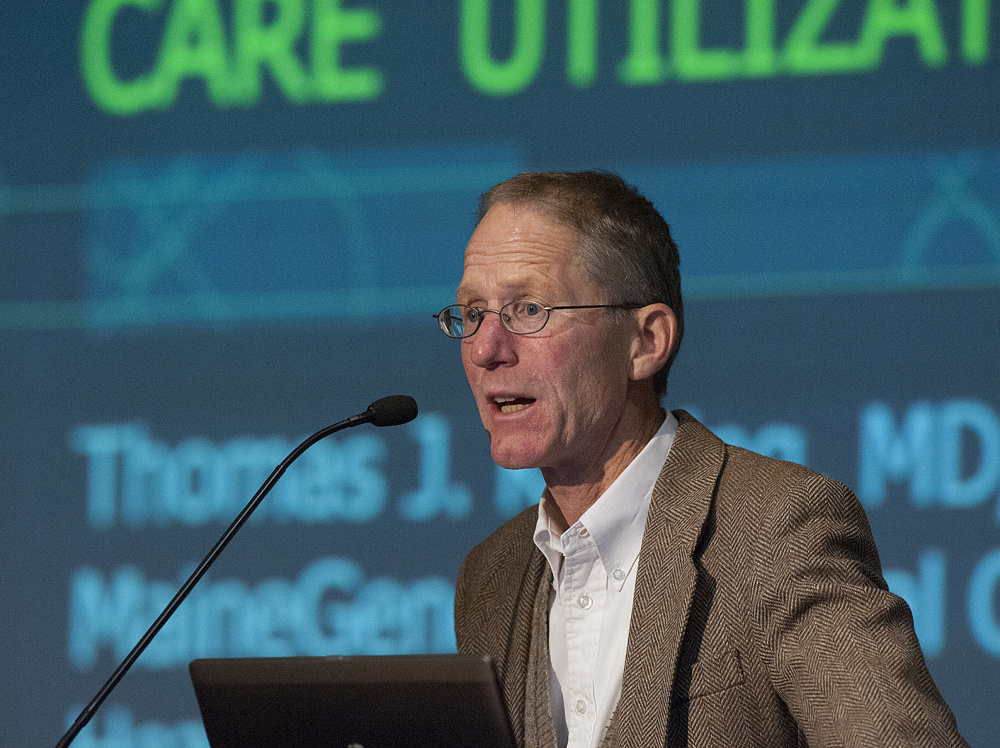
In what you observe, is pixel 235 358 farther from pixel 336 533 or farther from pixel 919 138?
pixel 919 138

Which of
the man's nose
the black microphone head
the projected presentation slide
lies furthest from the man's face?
the projected presentation slide

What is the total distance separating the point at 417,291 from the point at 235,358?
51 centimetres

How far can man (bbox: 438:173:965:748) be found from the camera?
1433 millimetres

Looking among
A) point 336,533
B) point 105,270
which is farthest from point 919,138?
point 105,270

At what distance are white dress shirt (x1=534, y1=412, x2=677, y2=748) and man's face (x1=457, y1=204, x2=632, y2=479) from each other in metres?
0.09

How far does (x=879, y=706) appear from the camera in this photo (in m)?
1.28

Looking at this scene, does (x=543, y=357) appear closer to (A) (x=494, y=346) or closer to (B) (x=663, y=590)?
(A) (x=494, y=346)

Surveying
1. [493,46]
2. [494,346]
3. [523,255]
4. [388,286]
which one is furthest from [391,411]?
[493,46]

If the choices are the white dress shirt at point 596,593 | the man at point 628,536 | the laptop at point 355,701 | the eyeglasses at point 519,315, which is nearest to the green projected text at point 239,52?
the man at point 628,536

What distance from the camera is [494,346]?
1688 millimetres

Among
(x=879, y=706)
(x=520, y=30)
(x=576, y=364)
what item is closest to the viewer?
(x=879, y=706)

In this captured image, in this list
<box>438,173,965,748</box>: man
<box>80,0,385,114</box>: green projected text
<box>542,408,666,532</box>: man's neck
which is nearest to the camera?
<box>438,173,965,748</box>: man

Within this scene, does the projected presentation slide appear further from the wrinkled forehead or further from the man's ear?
the wrinkled forehead

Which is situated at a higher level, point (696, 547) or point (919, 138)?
point (919, 138)
